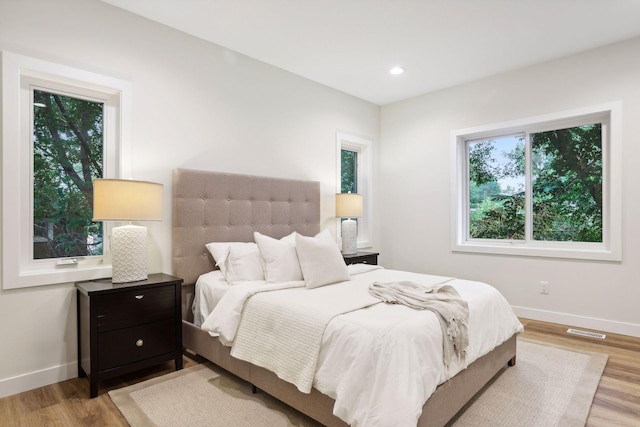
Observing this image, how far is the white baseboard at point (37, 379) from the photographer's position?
2273 millimetres

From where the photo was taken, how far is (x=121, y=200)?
2385 millimetres

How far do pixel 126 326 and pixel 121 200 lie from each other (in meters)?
0.83

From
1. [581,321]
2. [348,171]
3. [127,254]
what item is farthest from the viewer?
[348,171]

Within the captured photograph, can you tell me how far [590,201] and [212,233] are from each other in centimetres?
375

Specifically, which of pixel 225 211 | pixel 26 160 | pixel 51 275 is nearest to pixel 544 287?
pixel 225 211

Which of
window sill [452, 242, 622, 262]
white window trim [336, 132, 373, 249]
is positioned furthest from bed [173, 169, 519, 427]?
window sill [452, 242, 622, 262]

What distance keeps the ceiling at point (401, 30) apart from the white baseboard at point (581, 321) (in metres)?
2.62

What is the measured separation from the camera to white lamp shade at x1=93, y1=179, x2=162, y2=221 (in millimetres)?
2357

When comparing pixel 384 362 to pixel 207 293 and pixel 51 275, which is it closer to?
pixel 207 293

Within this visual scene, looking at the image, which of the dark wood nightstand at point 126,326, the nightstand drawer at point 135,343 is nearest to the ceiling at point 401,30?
the dark wood nightstand at point 126,326

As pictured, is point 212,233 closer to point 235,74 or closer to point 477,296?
point 235,74

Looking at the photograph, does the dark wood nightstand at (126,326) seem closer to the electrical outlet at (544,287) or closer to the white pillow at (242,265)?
the white pillow at (242,265)

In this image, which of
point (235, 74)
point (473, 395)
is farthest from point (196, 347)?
point (235, 74)

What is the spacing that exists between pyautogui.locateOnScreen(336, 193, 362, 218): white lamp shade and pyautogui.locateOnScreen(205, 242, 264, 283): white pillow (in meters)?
1.51
